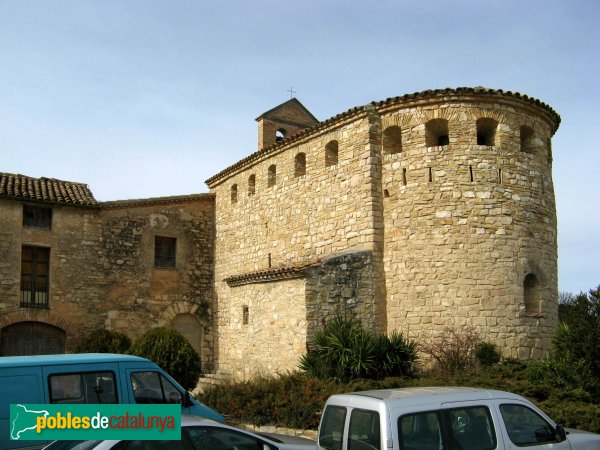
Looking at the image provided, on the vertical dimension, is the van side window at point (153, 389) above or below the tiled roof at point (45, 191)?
Answer: below

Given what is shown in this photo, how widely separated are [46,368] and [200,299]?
51.1 feet

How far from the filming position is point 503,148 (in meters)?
17.8

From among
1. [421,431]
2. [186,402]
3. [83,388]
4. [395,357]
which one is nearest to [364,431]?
[421,431]

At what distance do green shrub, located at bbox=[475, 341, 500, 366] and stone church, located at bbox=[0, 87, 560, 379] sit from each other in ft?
1.72

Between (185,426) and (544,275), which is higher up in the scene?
(544,275)

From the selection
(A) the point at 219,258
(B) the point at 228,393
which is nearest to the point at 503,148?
(B) the point at 228,393

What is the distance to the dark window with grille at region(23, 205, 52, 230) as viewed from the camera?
71.9ft

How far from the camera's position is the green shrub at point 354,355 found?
49.9 ft

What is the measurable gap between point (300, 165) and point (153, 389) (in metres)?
12.5

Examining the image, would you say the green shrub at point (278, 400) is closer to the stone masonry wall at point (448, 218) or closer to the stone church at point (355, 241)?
the stone church at point (355, 241)

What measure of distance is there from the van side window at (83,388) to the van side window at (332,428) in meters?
3.44

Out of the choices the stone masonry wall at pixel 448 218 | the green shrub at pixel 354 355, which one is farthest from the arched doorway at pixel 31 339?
the green shrub at pixel 354 355

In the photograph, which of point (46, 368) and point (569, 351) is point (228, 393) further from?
point (569, 351)

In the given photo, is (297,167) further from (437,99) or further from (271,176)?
(437,99)
